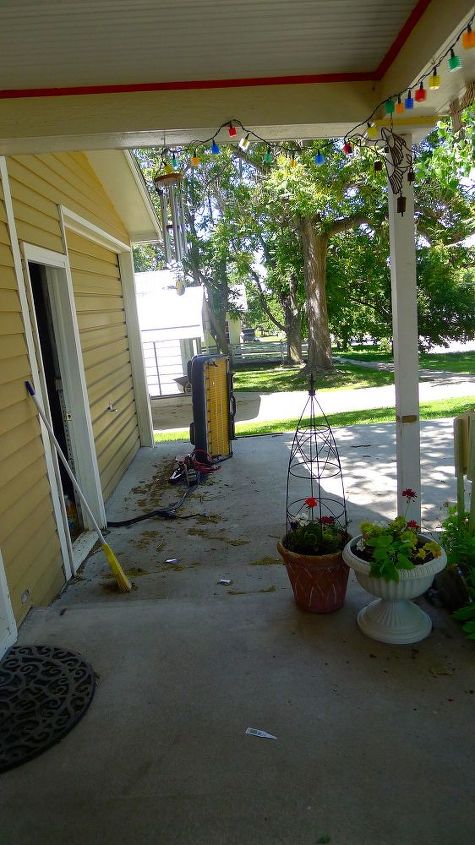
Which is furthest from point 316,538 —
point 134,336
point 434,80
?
point 134,336

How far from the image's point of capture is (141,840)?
156cm

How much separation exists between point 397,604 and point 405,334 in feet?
4.85

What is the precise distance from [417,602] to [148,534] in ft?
7.76

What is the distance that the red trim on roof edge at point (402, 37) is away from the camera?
2088mm

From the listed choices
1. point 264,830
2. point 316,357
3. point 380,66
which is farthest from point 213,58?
point 316,357

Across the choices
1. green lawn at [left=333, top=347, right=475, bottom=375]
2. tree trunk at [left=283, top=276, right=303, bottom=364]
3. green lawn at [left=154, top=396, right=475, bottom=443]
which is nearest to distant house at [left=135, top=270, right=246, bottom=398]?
green lawn at [left=154, top=396, right=475, bottom=443]

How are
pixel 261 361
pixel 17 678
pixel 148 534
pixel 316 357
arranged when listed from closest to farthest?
1. pixel 17 678
2. pixel 148 534
3. pixel 316 357
4. pixel 261 361

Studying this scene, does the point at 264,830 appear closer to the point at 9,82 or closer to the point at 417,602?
the point at 417,602

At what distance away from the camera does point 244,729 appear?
1953mm

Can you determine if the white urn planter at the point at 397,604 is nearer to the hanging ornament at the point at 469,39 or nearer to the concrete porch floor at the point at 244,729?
the concrete porch floor at the point at 244,729

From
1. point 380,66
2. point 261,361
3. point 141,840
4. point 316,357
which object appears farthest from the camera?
point 261,361

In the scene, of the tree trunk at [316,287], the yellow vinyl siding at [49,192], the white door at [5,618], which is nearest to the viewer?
the white door at [5,618]

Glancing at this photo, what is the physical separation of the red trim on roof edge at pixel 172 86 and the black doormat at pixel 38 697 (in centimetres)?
261

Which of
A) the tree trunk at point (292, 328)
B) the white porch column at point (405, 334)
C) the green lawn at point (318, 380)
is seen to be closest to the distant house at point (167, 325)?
the green lawn at point (318, 380)
